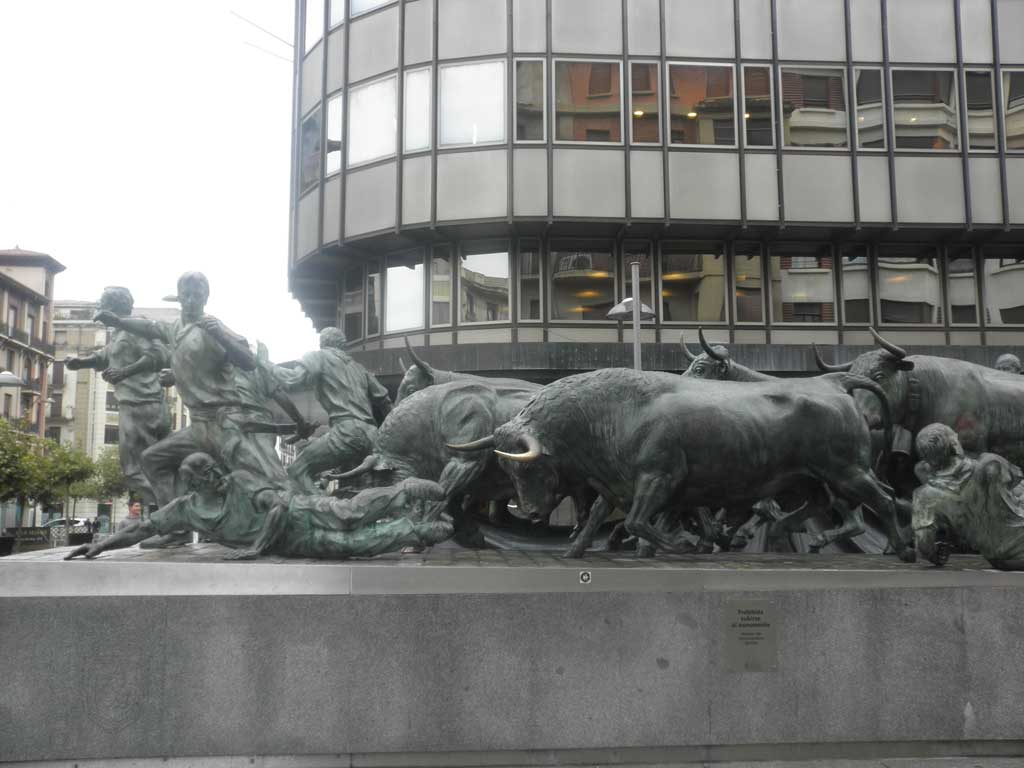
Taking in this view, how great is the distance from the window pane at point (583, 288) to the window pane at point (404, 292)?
11.7 feet

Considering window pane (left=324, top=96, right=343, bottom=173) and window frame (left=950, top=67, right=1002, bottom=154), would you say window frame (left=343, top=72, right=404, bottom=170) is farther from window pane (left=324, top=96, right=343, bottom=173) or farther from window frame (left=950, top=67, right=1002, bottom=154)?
window frame (left=950, top=67, right=1002, bottom=154)

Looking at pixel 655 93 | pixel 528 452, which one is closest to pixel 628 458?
pixel 528 452

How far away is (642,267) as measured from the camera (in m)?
23.4

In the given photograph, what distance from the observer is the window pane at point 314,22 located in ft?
85.8

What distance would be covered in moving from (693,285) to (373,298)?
28.1ft

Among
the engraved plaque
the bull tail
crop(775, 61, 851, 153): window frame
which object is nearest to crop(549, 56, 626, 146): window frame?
crop(775, 61, 851, 153): window frame

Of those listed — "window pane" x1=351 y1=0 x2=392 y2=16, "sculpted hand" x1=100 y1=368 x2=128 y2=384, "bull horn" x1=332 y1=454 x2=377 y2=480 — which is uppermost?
"window pane" x1=351 y1=0 x2=392 y2=16

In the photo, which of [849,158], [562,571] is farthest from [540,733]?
[849,158]

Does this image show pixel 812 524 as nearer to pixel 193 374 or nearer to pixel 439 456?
pixel 439 456

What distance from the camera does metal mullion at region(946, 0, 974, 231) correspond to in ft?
74.7

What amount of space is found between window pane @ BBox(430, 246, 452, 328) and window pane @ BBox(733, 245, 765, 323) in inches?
290

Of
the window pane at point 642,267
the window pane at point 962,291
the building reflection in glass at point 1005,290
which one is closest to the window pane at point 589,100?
the window pane at point 642,267

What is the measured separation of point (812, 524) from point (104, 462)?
5864 centimetres

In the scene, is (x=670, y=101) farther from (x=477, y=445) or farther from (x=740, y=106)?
(x=477, y=445)
